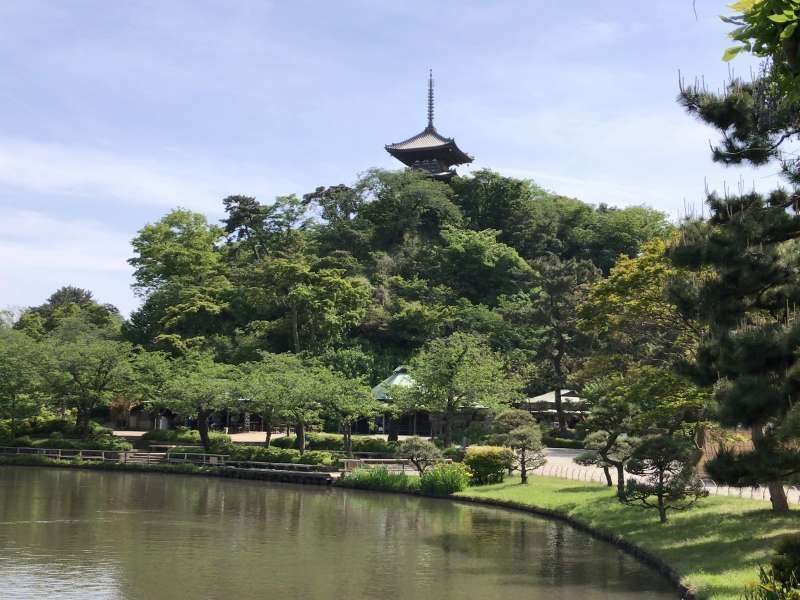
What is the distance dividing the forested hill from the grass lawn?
68.5ft

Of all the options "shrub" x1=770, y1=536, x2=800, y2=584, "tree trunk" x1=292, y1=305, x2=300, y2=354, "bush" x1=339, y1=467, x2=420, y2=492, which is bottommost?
"bush" x1=339, y1=467, x2=420, y2=492

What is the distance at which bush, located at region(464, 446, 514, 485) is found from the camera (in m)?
28.6

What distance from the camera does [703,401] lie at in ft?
60.6

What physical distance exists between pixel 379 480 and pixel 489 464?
4150 millimetres

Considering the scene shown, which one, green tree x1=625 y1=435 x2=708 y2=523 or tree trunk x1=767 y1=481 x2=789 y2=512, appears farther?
green tree x1=625 y1=435 x2=708 y2=523

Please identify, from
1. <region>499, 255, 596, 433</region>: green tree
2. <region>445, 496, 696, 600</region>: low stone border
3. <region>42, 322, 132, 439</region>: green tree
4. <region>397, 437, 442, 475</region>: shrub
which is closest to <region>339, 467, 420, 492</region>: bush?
<region>397, 437, 442, 475</region>: shrub

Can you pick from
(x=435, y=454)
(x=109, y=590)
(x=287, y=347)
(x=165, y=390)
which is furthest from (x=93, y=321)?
(x=109, y=590)

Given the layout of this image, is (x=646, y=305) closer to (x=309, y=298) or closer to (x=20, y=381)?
(x=309, y=298)

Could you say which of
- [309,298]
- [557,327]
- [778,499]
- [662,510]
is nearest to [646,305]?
[662,510]

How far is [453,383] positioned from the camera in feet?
109

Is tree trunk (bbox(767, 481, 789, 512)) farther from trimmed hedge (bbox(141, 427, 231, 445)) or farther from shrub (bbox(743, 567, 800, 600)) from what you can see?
trimmed hedge (bbox(141, 427, 231, 445))

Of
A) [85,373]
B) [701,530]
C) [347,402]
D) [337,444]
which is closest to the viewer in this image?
[701,530]

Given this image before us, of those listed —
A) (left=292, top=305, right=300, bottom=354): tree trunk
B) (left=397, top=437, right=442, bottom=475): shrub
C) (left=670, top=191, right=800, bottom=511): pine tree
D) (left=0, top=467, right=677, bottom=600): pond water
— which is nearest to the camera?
(left=670, top=191, right=800, bottom=511): pine tree

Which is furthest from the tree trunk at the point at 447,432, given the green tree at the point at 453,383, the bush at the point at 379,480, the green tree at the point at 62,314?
the green tree at the point at 62,314
